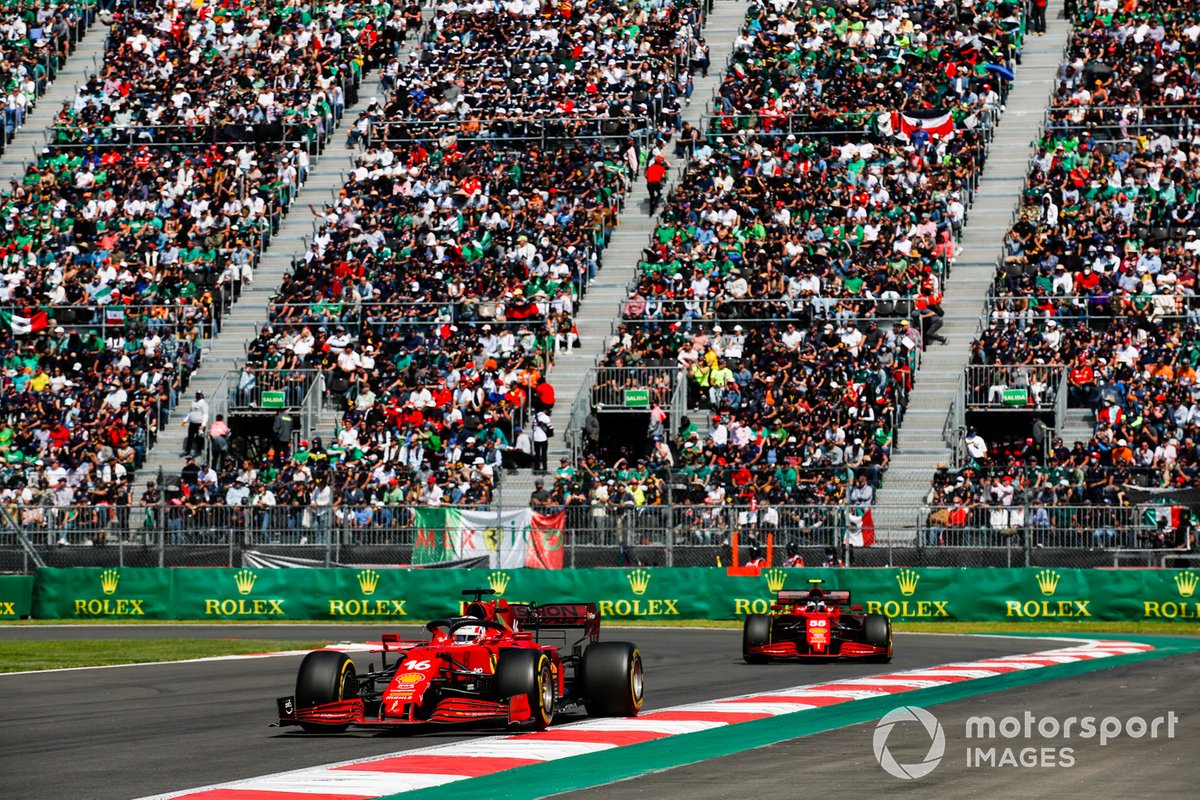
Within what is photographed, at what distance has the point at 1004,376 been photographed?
37.3 m

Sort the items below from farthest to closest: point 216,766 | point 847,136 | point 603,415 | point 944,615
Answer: point 847,136 → point 603,415 → point 944,615 → point 216,766

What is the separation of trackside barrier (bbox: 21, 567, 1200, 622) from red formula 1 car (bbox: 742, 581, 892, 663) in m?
8.08

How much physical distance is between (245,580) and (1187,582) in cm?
1633

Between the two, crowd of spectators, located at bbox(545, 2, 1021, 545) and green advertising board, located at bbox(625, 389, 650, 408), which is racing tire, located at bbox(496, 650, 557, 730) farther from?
green advertising board, located at bbox(625, 389, 650, 408)

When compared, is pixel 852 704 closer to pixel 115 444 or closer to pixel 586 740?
pixel 586 740

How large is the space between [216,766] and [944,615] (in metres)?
21.2

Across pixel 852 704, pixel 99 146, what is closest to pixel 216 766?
pixel 852 704

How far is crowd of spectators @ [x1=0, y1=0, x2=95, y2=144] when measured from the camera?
52250 millimetres

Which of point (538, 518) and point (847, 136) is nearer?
point (538, 518)

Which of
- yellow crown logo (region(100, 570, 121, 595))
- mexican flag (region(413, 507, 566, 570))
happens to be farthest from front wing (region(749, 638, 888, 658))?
yellow crown logo (region(100, 570, 121, 595))

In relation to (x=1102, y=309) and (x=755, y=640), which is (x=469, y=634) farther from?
(x=1102, y=309)

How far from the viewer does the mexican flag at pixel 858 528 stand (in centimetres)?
3198

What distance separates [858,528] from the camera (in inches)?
1259

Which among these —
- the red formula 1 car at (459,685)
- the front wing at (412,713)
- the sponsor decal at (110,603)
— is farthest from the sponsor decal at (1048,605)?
the front wing at (412,713)
